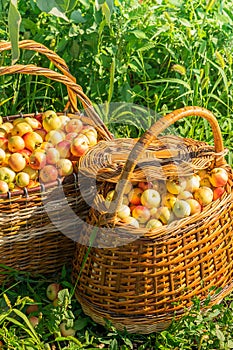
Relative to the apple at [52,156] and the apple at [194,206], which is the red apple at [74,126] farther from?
the apple at [194,206]

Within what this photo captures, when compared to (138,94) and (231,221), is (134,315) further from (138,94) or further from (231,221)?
(138,94)

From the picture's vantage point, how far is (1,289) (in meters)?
2.31

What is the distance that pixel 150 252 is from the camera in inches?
79.3

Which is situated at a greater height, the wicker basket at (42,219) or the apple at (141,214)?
the apple at (141,214)

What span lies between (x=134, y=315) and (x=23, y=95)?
1.37 metres

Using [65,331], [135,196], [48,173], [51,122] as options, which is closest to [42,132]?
[51,122]

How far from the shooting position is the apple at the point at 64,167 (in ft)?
7.30

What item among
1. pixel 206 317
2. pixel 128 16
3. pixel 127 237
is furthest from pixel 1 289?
pixel 128 16

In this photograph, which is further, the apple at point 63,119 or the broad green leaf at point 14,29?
the apple at point 63,119

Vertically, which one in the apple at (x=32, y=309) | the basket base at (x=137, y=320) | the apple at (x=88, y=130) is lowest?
the apple at (x=32, y=309)

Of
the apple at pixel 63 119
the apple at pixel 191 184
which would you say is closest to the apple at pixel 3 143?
the apple at pixel 63 119

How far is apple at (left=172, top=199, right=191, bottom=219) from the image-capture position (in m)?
2.05

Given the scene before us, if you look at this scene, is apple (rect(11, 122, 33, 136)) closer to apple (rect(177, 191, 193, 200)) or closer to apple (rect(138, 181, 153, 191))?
apple (rect(138, 181, 153, 191))

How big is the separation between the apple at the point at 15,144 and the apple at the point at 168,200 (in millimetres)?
565
